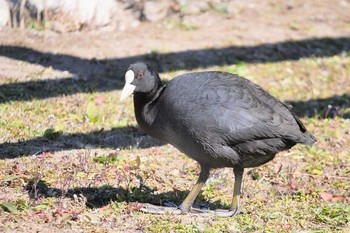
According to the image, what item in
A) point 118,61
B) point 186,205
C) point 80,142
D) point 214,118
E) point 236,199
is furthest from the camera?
point 118,61

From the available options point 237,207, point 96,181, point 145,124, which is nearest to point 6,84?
point 96,181

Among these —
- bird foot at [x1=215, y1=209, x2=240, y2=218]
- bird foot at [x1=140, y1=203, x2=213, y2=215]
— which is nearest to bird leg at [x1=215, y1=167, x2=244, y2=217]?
bird foot at [x1=215, y1=209, x2=240, y2=218]

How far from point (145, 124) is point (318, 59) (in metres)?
4.91

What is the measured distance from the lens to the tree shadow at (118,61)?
7516mm

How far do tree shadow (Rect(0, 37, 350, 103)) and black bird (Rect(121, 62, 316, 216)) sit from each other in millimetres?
2448

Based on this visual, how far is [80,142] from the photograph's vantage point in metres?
6.41

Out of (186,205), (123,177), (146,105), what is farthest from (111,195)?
(146,105)

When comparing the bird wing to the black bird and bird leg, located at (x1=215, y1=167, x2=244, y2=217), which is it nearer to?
the black bird

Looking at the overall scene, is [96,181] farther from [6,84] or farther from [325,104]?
[325,104]

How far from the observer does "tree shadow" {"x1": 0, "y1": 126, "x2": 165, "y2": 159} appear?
597 cm

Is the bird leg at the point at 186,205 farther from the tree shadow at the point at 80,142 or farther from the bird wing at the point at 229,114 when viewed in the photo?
the tree shadow at the point at 80,142

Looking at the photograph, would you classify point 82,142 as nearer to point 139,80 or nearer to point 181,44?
point 139,80

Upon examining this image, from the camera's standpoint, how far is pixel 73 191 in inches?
211

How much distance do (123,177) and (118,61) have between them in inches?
124
